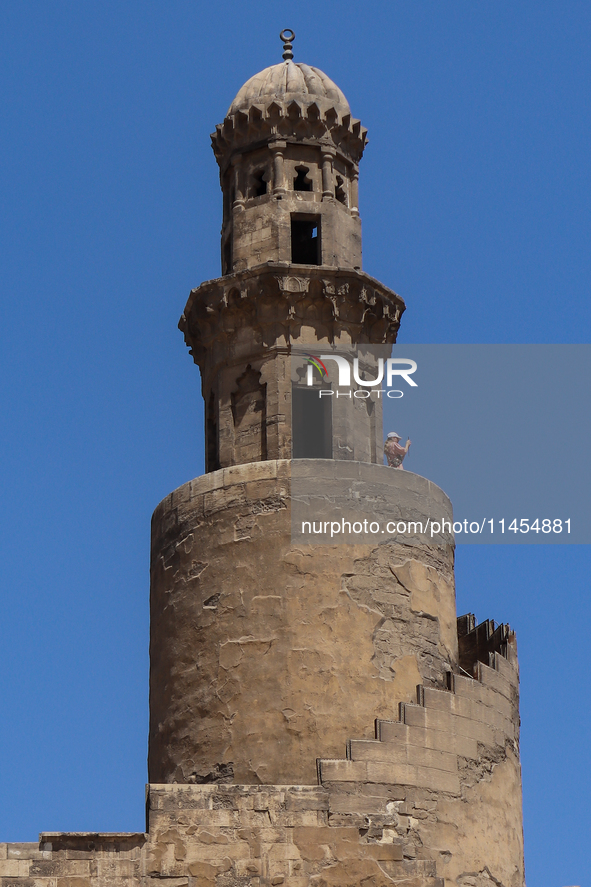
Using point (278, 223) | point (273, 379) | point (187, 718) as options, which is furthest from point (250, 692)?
point (278, 223)

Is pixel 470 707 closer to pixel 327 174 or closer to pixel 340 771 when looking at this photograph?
pixel 340 771

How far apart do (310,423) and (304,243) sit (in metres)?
3.64

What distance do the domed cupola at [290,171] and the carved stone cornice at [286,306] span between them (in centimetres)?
65

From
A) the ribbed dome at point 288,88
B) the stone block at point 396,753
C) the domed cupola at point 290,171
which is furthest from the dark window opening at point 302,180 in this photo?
the stone block at point 396,753

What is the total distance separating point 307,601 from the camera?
84.4 feet

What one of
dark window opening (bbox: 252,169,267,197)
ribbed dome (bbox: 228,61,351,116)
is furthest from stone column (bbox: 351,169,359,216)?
dark window opening (bbox: 252,169,267,197)

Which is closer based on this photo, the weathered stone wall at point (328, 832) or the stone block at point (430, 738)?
the weathered stone wall at point (328, 832)

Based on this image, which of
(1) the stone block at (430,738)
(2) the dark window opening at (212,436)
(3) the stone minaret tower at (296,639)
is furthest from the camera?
(2) the dark window opening at (212,436)

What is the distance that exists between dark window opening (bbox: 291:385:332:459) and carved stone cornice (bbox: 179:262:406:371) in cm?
86

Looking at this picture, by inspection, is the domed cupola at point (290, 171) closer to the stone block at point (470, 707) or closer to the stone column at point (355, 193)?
the stone column at point (355, 193)

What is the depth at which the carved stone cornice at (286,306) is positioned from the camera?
28547 mm

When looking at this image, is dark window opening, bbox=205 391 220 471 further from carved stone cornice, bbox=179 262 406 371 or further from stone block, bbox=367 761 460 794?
stone block, bbox=367 761 460 794

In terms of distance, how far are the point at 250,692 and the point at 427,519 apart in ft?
12.8

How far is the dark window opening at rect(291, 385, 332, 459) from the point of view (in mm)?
28438
